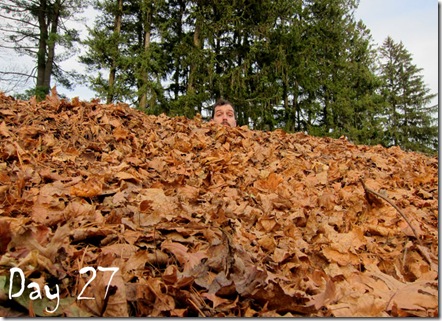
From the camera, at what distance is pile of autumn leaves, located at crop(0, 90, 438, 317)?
1.00m

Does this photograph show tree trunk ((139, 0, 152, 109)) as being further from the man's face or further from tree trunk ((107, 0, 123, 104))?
the man's face

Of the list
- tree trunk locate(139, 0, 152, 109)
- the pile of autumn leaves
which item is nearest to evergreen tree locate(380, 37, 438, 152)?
tree trunk locate(139, 0, 152, 109)

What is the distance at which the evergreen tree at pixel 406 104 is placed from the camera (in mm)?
21391

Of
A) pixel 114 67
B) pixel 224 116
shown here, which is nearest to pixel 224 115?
pixel 224 116

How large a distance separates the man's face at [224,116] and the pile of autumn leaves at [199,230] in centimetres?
194

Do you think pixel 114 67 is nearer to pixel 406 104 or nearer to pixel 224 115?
pixel 224 115

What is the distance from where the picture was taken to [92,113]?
351cm

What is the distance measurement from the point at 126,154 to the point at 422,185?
2602 millimetres

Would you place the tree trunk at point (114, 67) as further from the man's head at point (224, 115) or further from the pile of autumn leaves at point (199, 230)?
the pile of autumn leaves at point (199, 230)

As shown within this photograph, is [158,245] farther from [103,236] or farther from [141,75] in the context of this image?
→ [141,75]

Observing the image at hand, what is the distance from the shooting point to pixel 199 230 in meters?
1.42

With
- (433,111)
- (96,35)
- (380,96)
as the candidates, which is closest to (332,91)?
(380,96)

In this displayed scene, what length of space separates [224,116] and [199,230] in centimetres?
378

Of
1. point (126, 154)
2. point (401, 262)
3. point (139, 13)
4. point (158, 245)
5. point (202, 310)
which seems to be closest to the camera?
point (202, 310)
